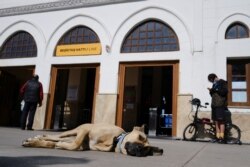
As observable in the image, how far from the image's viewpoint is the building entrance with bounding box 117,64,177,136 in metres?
13.7

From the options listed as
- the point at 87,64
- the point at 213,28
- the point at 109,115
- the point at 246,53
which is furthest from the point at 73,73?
the point at 246,53

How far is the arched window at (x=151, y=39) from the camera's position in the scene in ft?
36.7

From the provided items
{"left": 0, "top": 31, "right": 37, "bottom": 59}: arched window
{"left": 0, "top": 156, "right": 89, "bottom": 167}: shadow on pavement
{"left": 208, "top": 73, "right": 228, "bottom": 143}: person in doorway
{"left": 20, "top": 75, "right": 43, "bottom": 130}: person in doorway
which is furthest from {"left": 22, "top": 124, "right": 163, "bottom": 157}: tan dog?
{"left": 0, "top": 31, "right": 37, "bottom": 59}: arched window

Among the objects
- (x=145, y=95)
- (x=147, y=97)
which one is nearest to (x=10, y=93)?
(x=145, y=95)

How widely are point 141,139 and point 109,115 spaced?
688 centimetres

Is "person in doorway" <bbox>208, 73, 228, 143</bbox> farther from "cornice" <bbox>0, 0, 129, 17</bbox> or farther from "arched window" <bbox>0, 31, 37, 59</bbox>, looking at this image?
"arched window" <bbox>0, 31, 37, 59</bbox>

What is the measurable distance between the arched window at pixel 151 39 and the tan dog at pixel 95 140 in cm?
687

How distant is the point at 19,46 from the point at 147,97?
309 inches

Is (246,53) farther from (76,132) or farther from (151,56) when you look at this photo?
(76,132)

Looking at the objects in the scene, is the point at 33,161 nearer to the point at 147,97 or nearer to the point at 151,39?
the point at 151,39

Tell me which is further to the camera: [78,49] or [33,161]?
[78,49]

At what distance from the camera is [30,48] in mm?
13758

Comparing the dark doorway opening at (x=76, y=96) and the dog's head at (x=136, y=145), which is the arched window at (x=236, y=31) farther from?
the dark doorway opening at (x=76, y=96)

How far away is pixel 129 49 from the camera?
463 inches
